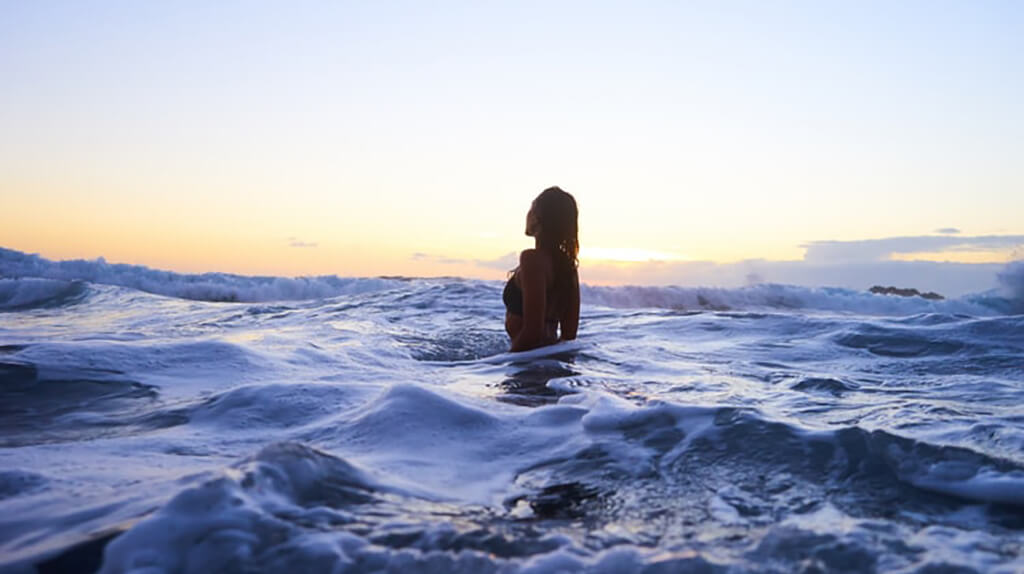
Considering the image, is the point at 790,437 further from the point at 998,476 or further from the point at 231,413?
the point at 231,413

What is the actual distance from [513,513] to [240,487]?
754 mm

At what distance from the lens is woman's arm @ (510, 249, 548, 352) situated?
547cm

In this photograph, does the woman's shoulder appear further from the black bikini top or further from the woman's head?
the black bikini top

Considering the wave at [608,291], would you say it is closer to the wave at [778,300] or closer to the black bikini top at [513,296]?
the wave at [778,300]

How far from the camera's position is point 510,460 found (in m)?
2.70

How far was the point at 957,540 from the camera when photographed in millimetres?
1908

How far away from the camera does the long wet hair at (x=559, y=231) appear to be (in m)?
5.49

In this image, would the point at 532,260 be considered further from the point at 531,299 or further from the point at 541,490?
the point at 541,490

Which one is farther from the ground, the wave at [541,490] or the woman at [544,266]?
the woman at [544,266]


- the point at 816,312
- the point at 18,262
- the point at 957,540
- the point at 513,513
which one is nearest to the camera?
the point at 957,540

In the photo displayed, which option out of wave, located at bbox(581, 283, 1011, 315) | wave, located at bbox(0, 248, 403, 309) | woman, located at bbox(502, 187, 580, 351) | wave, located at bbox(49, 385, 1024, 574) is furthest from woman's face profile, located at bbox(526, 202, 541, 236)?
wave, located at bbox(0, 248, 403, 309)

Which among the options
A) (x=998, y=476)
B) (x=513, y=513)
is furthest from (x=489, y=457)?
(x=998, y=476)

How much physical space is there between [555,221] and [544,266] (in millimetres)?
351

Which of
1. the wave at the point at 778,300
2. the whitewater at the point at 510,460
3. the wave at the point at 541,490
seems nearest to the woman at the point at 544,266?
the whitewater at the point at 510,460
